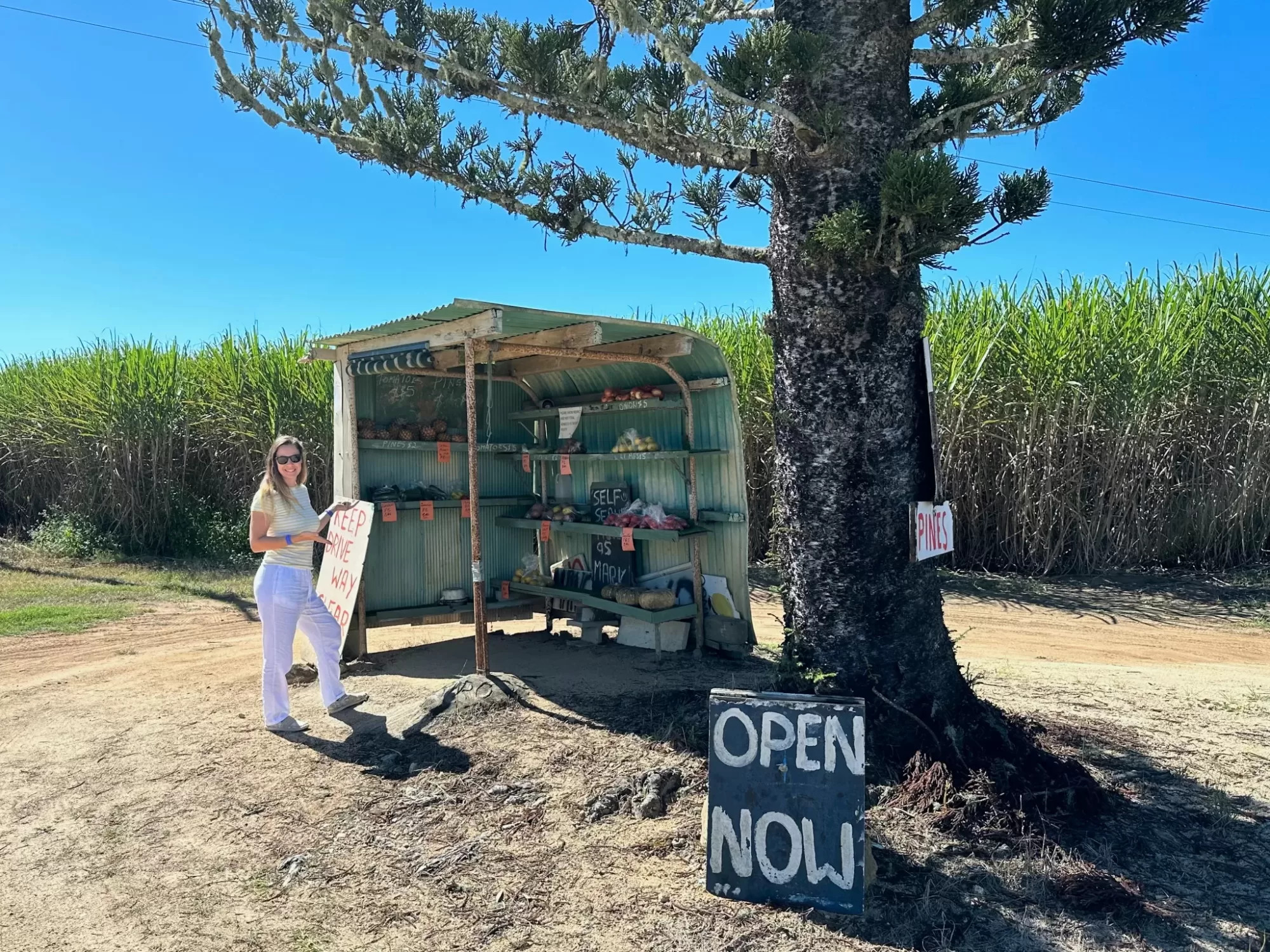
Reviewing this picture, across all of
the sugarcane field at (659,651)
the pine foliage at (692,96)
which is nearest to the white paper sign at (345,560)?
the sugarcane field at (659,651)

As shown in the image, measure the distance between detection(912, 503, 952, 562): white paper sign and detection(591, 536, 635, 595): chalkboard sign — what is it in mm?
3167

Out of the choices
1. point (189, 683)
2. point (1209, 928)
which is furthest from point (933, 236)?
point (189, 683)

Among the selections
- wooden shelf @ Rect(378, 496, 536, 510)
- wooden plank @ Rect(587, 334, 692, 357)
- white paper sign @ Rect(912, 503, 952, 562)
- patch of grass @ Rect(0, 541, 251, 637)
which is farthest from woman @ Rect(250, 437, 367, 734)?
patch of grass @ Rect(0, 541, 251, 637)

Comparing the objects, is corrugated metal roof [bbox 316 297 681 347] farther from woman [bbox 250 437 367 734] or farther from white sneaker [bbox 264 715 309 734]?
white sneaker [bbox 264 715 309 734]

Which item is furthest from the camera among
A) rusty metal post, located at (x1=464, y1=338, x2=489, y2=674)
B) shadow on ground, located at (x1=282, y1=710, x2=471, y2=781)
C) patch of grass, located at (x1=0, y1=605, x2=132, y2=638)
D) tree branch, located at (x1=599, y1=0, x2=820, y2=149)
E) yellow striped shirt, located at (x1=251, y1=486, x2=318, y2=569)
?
patch of grass, located at (x1=0, y1=605, x2=132, y2=638)

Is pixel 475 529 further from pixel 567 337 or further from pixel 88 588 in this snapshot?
pixel 88 588

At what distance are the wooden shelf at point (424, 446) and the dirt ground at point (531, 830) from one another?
1739mm

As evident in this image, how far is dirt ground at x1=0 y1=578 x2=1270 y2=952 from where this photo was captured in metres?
2.96

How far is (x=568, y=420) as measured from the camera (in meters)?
7.09

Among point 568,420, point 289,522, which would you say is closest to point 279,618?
point 289,522

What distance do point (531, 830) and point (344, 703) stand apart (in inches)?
86.6

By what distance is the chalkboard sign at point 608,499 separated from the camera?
7.00 metres

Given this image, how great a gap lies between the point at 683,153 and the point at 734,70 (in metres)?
1.21

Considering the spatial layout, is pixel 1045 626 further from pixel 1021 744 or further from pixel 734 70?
pixel 734 70
